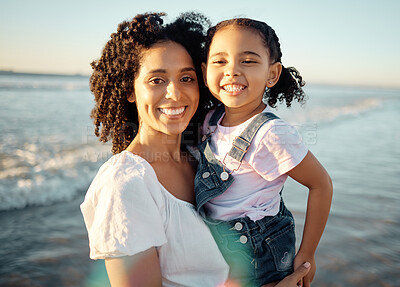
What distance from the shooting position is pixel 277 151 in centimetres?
209

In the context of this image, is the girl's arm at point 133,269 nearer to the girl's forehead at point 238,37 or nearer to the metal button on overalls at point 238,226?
the metal button on overalls at point 238,226

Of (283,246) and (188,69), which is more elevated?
(188,69)

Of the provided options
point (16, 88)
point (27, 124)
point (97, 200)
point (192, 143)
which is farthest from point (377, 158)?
point (16, 88)

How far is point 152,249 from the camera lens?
1.75 m

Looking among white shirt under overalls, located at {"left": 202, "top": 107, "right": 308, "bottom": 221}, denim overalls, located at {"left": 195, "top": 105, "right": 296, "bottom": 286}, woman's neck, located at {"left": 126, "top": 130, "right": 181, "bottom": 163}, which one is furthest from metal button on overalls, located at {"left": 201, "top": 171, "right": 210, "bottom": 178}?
woman's neck, located at {"left": 126, "top": 130, "right": 181, "bottom": 163}

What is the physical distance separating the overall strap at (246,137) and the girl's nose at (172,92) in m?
0.46

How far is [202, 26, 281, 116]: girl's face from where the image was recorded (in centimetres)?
232

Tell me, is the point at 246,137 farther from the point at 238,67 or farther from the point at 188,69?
the point at 188,69

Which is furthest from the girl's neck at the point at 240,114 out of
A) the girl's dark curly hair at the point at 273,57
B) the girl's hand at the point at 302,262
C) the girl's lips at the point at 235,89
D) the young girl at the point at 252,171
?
the girl's hand at the point at 302,262

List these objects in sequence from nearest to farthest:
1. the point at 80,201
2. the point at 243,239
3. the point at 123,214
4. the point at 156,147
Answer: the point at 123,214
the point at 243,239
the point at 156,147
the point at 80,201

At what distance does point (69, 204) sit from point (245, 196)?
3.30m

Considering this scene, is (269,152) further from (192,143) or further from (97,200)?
(97,200)

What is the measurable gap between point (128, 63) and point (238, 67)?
714 millimetres

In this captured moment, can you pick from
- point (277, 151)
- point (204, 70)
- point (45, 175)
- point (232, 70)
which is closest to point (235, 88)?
point (232, 70)
